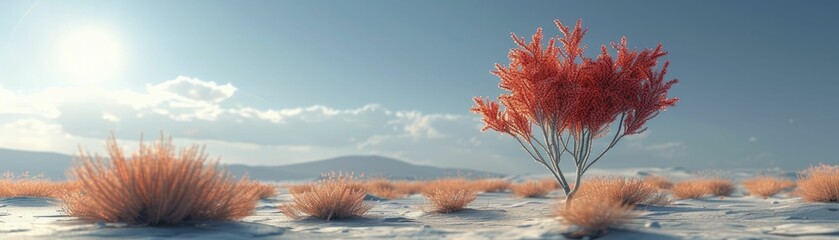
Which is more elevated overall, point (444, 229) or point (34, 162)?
point (34, 162)

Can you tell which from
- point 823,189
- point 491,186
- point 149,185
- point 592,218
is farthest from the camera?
point 491,186

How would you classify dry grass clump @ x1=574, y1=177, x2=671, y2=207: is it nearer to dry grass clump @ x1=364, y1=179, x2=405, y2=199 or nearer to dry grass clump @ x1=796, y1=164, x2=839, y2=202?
dry grass clump @ x1=796, y1=164, x2=839, y2=202

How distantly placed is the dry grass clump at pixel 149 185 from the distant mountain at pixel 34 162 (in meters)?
94.8

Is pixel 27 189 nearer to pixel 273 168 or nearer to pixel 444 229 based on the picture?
pixel 444 229

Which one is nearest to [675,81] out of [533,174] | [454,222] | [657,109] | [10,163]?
[657,109]

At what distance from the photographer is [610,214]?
21.3 feet

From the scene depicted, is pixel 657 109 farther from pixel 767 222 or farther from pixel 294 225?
pixel 294 225

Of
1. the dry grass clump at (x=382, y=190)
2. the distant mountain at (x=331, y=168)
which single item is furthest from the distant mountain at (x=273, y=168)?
the dry grass clump at (x=382, y=190)

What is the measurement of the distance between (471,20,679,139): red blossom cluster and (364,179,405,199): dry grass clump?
8.42 metres

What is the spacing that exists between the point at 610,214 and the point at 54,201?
11493 mm

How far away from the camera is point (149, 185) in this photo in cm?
696

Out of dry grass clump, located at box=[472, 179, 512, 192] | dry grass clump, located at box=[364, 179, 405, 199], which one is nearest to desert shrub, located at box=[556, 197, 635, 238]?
dry grass clump, located at box=[364, 179, 405, 199]

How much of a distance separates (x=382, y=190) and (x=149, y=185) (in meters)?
13.2

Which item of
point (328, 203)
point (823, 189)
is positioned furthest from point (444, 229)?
point (823, 189)
